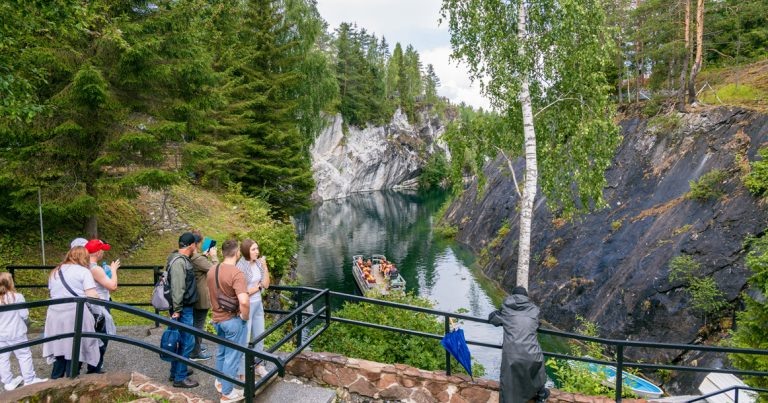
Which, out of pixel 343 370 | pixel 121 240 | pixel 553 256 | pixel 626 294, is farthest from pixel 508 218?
pixel 343 370

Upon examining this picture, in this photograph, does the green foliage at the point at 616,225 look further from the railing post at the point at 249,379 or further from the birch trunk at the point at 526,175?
the railing post at the point at 249,379

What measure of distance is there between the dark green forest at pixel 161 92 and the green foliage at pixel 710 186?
683 centimetres

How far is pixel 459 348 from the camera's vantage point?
5.67 meters

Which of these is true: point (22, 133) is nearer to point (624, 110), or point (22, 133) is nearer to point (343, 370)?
point (343, 370)

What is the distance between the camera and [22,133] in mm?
9430

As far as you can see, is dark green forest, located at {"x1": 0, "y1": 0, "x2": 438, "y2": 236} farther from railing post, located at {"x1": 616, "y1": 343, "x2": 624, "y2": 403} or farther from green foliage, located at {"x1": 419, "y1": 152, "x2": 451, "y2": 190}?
green foliage, located at {"x1": 419, "y1": 152, "x2": 451, "y2": 190}

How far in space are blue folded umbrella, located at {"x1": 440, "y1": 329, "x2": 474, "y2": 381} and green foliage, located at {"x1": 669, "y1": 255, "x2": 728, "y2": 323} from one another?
1364 cm

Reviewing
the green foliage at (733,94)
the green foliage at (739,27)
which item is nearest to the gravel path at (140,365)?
the green foliage at (733,94)

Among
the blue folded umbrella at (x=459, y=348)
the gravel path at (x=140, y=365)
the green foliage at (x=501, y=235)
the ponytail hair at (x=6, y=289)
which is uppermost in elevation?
the ponytail hair at (x=6, y=289)

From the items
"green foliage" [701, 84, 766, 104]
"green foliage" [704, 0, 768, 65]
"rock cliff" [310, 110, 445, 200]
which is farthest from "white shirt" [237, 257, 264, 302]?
"rock cliff" [310, 110, 445, 200]

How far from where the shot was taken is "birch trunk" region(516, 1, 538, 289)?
34.4 feet

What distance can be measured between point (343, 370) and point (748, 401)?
34.6 feet

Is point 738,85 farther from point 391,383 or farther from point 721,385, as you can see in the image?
point 391,383

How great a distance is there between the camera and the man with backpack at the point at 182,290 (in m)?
5.62
